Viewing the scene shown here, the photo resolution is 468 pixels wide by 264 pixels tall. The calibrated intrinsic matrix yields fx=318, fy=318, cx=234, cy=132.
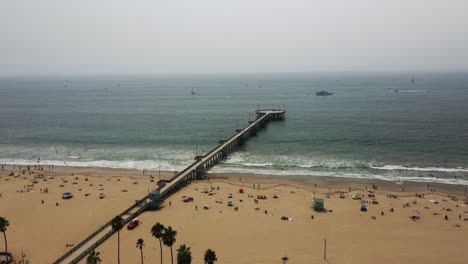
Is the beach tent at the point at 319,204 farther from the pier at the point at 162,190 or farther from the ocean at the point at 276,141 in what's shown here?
the pier at the point at 162,190

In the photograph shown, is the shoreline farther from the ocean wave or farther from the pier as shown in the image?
the ocean wave

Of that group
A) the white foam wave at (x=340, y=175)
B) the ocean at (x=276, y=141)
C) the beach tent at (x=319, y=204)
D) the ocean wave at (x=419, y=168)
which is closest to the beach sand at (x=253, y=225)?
the beach tent at (x=319, y=204)

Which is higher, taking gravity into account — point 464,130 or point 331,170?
point 464,130

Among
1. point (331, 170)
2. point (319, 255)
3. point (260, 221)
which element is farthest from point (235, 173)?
point (319, 255)

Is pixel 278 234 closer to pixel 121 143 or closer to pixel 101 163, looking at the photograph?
pixel 101 163

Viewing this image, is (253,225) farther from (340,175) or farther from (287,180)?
(340,175)

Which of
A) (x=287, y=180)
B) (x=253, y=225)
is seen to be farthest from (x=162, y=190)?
(x=287, y=180)
